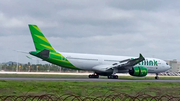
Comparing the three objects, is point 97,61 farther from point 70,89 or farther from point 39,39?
point 70,89

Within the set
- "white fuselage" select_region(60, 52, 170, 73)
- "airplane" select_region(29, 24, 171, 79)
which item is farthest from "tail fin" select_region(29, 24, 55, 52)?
"white fuselage" select_region(60, 52, 170, 73)

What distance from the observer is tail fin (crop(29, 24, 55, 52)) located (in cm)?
4353

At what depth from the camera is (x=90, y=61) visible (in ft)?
154

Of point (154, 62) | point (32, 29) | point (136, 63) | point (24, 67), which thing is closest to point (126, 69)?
point (136, 63)

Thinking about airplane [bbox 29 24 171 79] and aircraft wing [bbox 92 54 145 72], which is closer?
airplane [bbox 29 24 171 79]

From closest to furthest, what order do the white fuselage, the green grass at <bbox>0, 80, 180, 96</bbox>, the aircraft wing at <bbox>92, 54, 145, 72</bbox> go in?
the green grass at <bbox>0, 80, 180, 96</bbox> < the white fuselage < the aircraft wing at <bbox>92, 54, 145, 72</bbox>

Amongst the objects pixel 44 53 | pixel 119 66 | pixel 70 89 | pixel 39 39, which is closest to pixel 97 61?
pixel 119 66

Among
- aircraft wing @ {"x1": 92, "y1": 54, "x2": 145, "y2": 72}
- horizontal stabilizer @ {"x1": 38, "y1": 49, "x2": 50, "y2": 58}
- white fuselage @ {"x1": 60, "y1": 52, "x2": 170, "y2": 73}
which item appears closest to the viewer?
horizontal stabilizer @ {"x1": 38, "y1": 49, "x2": 50, "y2": 58}

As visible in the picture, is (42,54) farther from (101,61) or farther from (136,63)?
(136,63)

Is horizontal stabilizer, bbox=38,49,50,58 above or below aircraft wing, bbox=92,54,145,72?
above


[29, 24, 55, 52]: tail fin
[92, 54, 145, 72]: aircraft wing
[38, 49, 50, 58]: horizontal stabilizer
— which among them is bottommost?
[92, 54, 145, 72]: aircraft wing

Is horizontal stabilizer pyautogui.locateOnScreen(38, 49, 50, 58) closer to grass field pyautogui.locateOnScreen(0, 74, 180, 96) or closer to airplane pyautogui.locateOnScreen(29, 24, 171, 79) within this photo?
airplane pyautogui.locateOnScreen(29, 24, 171, 79)

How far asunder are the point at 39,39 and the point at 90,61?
9186 millimetres

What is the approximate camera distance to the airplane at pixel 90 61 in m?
43.6
